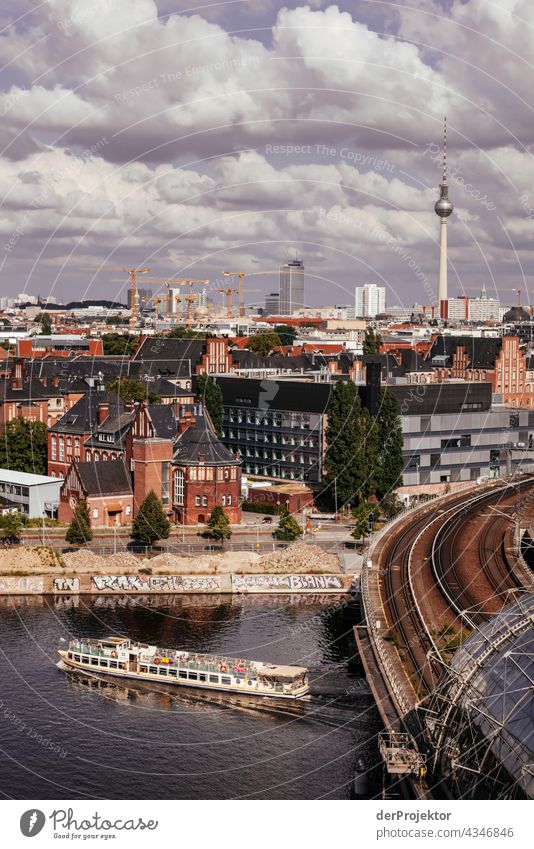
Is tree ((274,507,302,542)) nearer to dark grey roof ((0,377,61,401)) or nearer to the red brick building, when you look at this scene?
the red brick building

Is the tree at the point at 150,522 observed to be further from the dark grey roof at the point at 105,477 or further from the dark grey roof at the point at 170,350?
the dark grey roof at the point at 170,350

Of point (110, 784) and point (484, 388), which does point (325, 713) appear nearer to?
point (110, 784)

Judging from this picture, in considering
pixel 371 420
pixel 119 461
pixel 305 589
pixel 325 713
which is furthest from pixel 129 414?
pixel 325 713

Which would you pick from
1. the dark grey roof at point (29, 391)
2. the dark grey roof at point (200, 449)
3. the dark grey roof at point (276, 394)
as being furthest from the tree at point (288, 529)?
the dark grey roof at point (29, 391)

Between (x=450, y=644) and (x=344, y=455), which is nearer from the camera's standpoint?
(x=450, y=644)

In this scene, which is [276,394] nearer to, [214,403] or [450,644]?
[214,403]

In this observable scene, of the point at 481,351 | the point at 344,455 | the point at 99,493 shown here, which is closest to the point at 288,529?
the point at 344,455
